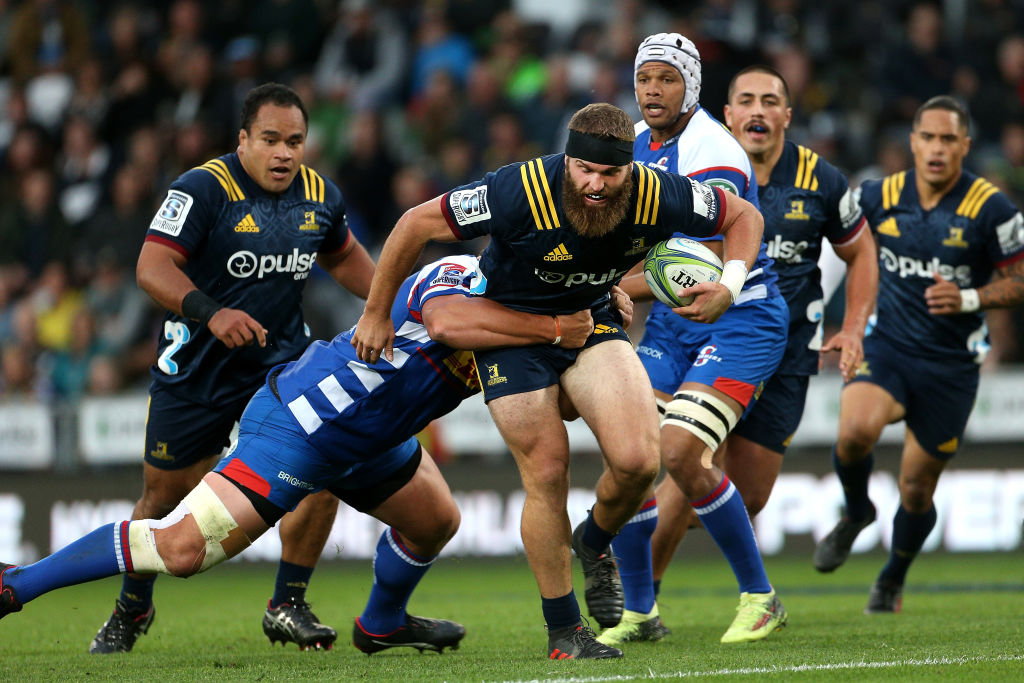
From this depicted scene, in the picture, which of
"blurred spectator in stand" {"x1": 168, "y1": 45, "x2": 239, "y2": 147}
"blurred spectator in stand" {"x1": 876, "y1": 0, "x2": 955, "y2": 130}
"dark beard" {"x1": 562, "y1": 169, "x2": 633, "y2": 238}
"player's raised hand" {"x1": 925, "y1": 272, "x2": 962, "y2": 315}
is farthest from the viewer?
"blurred spectator in stand" {"x1": 168, "y1": 45, "x2": 239, "y2": 147}

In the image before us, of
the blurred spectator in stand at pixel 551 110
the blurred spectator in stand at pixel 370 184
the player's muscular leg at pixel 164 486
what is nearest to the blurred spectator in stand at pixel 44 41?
the blurred spectator in stand at pixel 370 184

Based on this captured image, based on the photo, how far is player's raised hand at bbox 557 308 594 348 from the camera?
20.0ft

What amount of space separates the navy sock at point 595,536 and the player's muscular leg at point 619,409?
0.41 meters

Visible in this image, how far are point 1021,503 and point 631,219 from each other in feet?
25.6

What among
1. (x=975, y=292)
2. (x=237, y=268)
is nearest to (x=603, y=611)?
(x=237, y=268)

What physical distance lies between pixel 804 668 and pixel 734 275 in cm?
173

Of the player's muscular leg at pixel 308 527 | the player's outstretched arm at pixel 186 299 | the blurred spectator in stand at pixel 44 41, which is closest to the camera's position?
the player's outstretched arm at pixel 186 299

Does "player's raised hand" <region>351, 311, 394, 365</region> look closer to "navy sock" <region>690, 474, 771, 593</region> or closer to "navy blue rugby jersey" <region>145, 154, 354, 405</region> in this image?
"navy blue rugby jersey" <region>145, 154, 354, 405</region>

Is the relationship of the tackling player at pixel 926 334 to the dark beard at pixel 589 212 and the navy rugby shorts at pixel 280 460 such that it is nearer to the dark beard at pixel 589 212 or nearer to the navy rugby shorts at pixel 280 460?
the dark beard at pixel 589 212

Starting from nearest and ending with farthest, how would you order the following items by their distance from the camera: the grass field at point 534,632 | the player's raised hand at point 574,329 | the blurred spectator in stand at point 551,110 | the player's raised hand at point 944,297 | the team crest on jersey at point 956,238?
1. the grass field at point 534,632
2. the player's raised hand at point 574,329
3. the player's raised hand at point 944,297
4. the team crest on jersey at point 956,238
5. the blurred spectator in stand at point 551,110

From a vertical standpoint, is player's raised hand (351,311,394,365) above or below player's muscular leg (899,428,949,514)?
above

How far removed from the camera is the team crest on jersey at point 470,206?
19.3 feet

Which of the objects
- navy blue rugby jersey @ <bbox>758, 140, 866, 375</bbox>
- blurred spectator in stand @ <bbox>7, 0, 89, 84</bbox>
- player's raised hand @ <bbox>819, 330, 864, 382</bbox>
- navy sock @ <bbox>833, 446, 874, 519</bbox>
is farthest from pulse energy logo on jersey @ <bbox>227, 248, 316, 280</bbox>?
blurred spectator in stand @ <bbox>7, 0, 89, 84</bbox>

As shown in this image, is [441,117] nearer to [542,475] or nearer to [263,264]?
[263,264]
